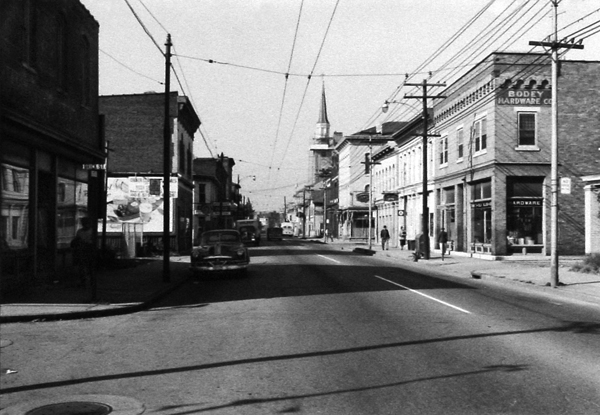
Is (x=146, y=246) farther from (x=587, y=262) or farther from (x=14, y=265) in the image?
(x=587, y=262)

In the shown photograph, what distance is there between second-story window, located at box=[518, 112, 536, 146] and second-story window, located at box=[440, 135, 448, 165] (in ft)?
29.0

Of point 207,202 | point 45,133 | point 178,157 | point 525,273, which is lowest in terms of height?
point 525,273

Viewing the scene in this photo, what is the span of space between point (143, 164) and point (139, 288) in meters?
25.4

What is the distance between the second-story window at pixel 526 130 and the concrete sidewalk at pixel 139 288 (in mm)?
5643

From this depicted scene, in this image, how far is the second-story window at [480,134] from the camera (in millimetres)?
33188

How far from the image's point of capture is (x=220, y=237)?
23094mm

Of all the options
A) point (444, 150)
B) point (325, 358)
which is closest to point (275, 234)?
point (444, 150)

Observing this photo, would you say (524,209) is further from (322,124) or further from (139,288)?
(322,124)

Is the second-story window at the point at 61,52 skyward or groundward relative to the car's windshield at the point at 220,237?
skyward

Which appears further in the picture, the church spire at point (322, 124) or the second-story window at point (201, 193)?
the church spire at point (322, 124)

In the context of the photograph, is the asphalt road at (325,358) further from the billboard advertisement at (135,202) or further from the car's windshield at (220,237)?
the billboard advertisement at (135,202)

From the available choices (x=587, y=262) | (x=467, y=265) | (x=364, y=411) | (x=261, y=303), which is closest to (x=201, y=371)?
(x=364, y=411)

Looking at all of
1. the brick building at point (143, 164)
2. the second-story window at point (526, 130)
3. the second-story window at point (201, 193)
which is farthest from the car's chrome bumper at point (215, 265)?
the second-story window at point (201, 193)

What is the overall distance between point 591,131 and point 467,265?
920 centimetres
